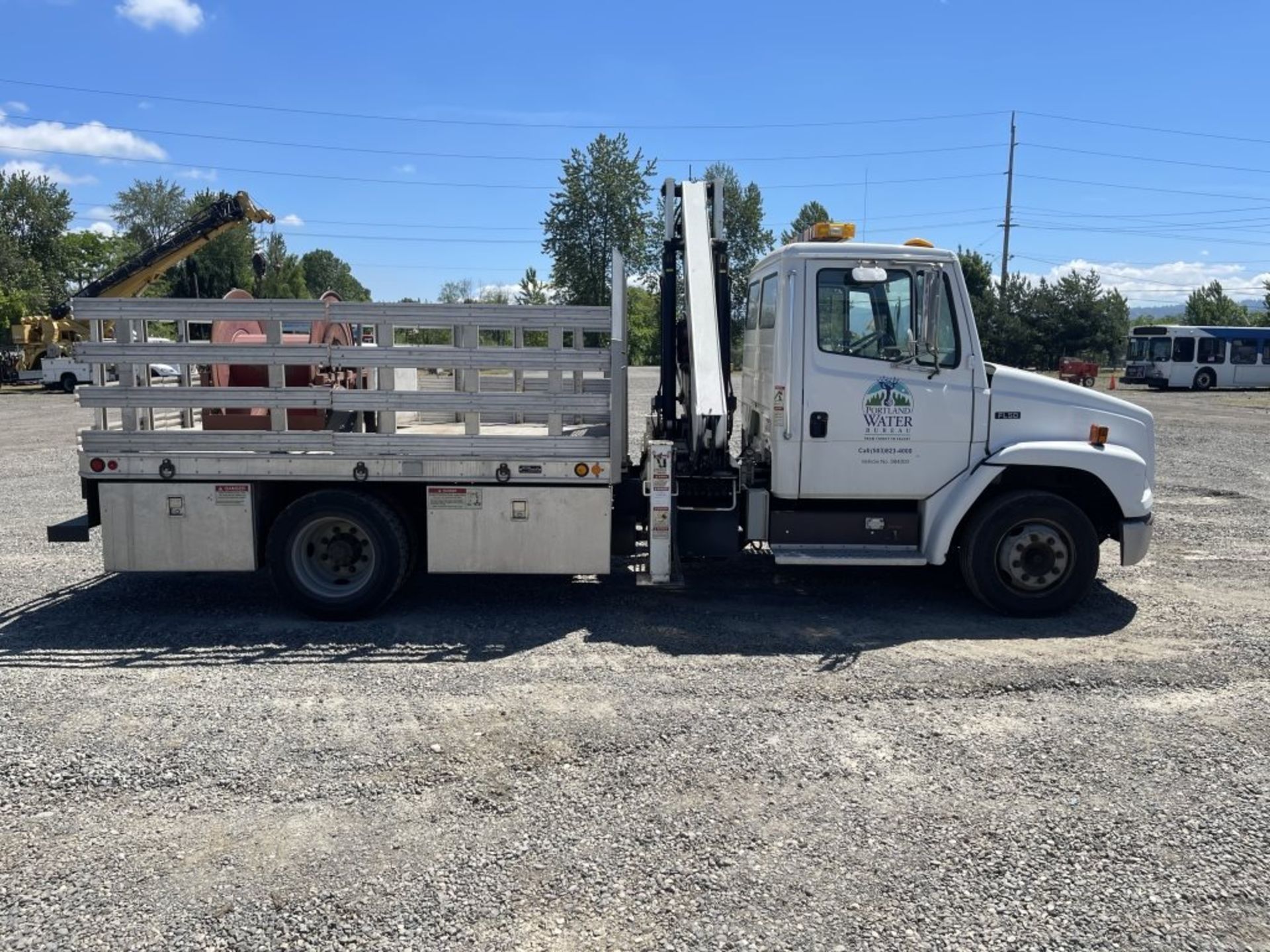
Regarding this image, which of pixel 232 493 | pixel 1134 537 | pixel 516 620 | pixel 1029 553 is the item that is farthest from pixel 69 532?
pixel 1134 537

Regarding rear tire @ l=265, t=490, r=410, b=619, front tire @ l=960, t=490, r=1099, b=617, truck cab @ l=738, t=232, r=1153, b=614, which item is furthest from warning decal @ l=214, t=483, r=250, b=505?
front tire @ l=960, t=490, r=1099, b=617

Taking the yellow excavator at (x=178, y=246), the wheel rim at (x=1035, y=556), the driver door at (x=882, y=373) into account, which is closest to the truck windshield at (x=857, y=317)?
the driver door at (x=882, y=373)

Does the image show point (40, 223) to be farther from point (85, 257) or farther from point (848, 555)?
point (848, 555)

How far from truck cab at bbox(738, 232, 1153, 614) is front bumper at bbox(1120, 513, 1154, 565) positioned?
11mm

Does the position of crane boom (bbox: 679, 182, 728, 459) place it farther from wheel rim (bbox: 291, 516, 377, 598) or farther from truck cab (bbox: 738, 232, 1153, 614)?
wheel rim (bbox: 291, 516, 377, 598)

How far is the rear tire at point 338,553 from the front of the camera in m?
6.77

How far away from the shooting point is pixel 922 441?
6895mm

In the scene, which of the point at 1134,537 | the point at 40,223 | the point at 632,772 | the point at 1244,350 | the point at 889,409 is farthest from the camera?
the point at 40,223

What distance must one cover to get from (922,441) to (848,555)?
1005 millimetres

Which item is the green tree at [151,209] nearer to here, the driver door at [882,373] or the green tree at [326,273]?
the green tree at [326,273]

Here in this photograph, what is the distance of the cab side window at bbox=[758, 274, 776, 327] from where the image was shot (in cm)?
731

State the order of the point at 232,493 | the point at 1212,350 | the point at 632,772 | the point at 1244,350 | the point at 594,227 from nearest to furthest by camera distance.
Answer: the point at 632,772, the point at 232,493, the point at 594,227, the point at 1212,350, the point at 1244,350

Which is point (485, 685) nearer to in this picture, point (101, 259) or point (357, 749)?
point (357, 749)

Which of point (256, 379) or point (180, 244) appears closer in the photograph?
point (256, 379)
